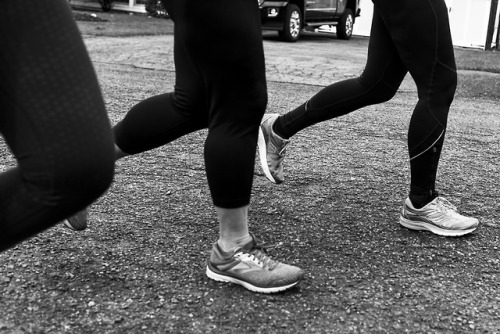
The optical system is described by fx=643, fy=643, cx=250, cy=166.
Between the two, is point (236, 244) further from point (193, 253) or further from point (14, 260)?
point (14, 260)

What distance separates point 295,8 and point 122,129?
11.9 meters

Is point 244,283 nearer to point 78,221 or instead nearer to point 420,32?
point 78,221

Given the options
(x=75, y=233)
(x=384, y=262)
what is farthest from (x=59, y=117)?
(x=384, y=262)

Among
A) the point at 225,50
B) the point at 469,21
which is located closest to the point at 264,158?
the point at 225,50

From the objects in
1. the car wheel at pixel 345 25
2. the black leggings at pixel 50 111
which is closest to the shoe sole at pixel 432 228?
the black leggings at pixel 50 111

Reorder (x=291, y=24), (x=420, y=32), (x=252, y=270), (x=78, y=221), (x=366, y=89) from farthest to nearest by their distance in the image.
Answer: (x=291, y=24)
(x=366, y=89)
(x=420, y=32)
(x=78, y=221)
(x=252, y=270)

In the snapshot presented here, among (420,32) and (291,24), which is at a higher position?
(420,32)

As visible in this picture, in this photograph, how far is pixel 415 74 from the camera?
8.26 feet

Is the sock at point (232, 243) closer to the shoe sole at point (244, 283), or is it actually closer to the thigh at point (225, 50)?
the shoe sole at point (244, 283)

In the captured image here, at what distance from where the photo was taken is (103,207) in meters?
2.81

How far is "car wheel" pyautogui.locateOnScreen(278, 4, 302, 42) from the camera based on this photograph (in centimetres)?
1332

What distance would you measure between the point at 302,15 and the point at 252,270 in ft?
41.4

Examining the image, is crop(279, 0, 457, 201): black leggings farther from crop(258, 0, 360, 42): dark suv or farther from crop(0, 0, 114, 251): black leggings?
crop(258, 0, 360, 42): dark suv

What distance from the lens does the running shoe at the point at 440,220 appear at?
2646 mm
